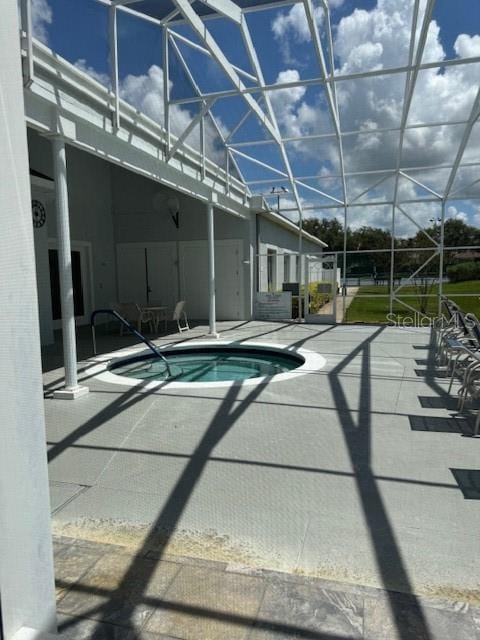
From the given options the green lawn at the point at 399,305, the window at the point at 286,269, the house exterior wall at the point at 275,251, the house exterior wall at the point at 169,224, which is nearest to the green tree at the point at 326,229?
the green lawn at the point at 399,305

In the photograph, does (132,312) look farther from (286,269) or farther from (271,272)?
(286,269)

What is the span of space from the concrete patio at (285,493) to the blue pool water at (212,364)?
203 cm

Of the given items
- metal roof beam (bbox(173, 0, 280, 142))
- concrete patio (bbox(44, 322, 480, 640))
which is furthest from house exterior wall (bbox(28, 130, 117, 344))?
concrete patio (bbox(44, 322, 480, 640))

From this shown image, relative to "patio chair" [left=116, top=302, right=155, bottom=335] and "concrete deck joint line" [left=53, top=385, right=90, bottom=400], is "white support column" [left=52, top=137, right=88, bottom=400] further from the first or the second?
"patio chair" [left=116, top=302, right=155, bottom=335]

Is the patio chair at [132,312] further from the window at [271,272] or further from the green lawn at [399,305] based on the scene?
the green lawn at [399,305]

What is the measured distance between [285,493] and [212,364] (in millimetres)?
5642

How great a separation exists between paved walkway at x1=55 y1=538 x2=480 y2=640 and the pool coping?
140 inches

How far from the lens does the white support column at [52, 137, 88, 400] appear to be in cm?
504

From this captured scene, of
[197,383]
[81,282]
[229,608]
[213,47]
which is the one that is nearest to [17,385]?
[229,608]

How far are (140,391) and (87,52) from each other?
4414mm

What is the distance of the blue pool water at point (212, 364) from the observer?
300 inches

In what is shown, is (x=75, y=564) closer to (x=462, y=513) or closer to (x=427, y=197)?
(x=462, y=513)

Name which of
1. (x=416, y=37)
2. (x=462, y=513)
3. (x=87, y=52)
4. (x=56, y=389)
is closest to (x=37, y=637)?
(x=462, y=513)

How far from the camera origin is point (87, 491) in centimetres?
311
